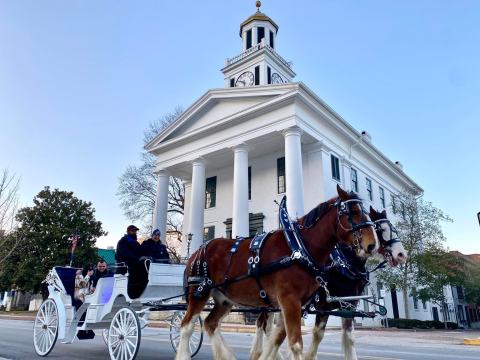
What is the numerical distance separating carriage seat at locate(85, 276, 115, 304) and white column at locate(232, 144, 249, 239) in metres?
16.2

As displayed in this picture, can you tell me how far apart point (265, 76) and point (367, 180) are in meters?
12.6

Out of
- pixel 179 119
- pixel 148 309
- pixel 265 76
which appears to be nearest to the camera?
pixel 148 309

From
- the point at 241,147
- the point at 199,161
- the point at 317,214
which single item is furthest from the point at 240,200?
the point at 317,214

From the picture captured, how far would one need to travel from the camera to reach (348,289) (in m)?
5.99

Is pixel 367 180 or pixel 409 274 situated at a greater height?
pixel 367 180

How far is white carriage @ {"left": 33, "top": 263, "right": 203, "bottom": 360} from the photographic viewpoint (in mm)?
6465

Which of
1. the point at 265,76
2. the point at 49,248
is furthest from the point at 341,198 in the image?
the point at 49,248

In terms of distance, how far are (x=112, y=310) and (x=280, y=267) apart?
4.34 meters

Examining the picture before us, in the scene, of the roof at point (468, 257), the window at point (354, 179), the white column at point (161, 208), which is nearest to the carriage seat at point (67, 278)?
the white column at point (161, 208)

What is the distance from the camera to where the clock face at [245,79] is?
118ft

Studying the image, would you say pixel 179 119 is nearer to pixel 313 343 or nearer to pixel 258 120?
pixel 258 120

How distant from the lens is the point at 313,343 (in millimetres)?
5273

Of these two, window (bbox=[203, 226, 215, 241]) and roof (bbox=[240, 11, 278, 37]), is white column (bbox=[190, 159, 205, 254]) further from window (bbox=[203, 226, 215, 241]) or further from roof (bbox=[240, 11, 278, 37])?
roof (bbox=[240, 11, 278, 37])

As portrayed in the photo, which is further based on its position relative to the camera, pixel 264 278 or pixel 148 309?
pixel 148 309
